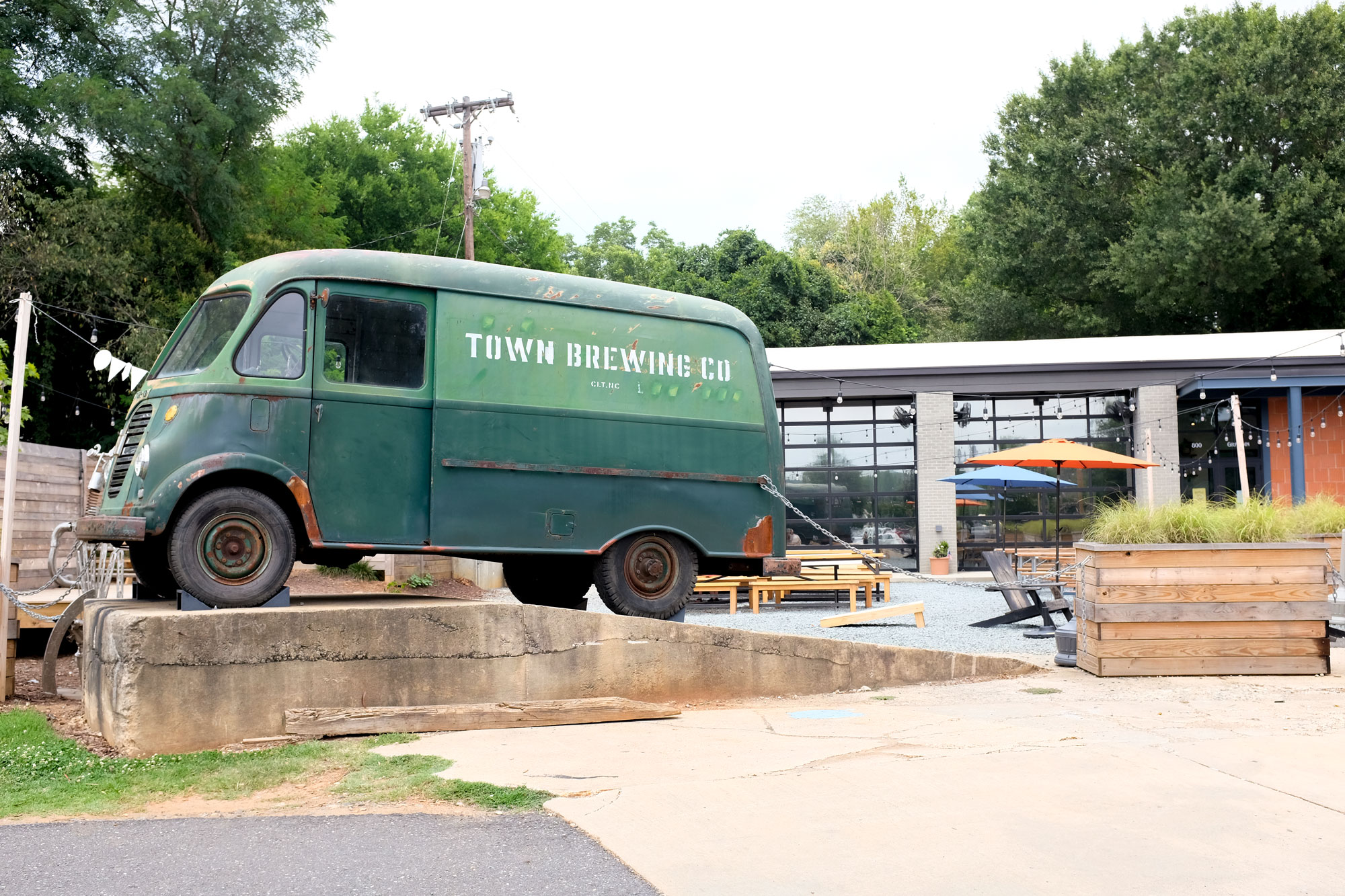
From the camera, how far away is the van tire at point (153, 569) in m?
7.20

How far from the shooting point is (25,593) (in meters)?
9.52

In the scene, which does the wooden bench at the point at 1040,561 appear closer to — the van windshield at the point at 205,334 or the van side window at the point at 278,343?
the van side window at the point at 278,343

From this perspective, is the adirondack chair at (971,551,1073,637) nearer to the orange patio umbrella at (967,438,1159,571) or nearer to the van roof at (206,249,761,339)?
the orange patio umbrella at (967,438,1159,571)

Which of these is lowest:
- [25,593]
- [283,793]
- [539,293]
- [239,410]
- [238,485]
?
[283,793]

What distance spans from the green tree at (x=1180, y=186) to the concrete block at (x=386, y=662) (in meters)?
28.7

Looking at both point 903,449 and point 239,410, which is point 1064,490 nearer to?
point 903,449

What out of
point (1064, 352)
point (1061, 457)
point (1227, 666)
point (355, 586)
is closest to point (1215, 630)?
point (1227, 666)

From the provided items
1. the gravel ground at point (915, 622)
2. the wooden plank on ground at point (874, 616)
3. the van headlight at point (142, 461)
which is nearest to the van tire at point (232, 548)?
the van headlight at point (142, 461)

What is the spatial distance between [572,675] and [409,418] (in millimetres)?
1918

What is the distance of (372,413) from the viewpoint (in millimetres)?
7086

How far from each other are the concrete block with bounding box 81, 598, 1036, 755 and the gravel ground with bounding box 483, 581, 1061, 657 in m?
1.31

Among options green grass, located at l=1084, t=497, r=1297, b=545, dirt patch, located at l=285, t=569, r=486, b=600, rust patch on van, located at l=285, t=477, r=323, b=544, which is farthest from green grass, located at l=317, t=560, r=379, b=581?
green grass, located at l=1084, t=497, r=1297, b=545

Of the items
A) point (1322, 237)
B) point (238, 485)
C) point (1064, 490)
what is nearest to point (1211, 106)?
point (1322, 237)

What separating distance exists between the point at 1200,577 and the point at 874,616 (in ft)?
17.8
